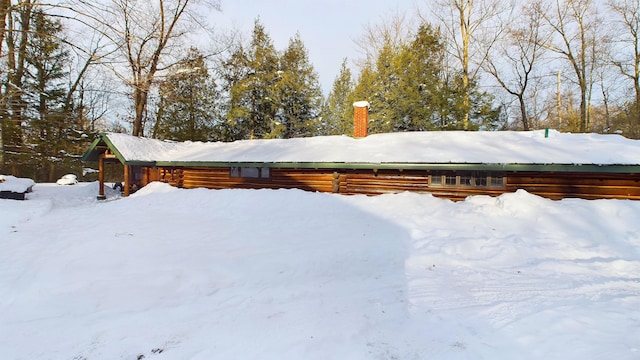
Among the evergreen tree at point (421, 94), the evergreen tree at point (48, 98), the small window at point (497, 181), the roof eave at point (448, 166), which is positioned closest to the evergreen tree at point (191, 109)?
the evergreen tree at point (48, 98)

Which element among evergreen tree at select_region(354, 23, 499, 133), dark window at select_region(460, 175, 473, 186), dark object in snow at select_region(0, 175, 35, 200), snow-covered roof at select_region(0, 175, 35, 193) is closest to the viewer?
dark window at select_region(460, 175, 473, 186)

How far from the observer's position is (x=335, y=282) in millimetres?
5922

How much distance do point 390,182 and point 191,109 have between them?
21093 millimetres

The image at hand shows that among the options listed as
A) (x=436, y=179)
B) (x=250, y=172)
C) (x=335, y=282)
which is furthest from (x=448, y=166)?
(x=250, y=172)

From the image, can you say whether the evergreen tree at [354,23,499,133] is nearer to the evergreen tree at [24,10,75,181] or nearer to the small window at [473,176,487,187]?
the small window at [473,176,487,187]

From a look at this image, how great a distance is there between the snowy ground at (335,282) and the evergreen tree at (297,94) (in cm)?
1509

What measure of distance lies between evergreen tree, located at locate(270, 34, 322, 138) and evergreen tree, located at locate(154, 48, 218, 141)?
21.7 feet

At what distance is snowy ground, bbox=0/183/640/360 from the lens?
385 cm

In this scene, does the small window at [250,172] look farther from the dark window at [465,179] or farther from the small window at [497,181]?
the small window at [497,181]

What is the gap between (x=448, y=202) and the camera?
10.1 metres

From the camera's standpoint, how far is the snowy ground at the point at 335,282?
385 cm

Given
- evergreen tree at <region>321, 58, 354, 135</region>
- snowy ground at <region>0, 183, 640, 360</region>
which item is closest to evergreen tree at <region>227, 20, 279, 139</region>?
evergreen tree at <region>321, 58, 354, 135</region>

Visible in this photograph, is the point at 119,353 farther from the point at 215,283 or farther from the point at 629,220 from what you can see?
the point at 629,220

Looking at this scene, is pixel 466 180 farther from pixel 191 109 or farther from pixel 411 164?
pixel 191 109
